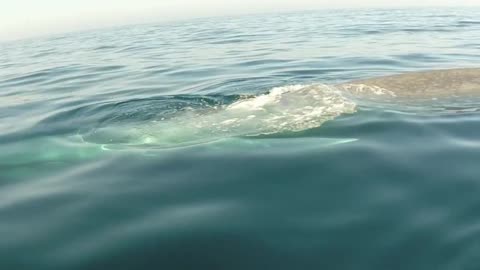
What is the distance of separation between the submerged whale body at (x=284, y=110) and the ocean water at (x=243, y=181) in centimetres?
5

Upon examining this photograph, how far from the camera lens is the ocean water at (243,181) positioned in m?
3.71

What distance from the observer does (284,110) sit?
796 cm

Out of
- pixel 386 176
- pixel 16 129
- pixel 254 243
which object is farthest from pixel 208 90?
pixel 254 243

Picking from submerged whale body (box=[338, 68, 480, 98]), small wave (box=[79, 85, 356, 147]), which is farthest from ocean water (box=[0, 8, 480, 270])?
submerged whale body (box=[338, 68, 480, 98])

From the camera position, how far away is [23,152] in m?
6.80

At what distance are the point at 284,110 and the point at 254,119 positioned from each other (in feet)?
2.24

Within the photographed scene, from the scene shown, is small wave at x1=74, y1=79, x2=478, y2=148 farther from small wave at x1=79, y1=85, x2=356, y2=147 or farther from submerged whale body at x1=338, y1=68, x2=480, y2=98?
submerged whale body at x1=338, y1=68, x2=480, y2=98

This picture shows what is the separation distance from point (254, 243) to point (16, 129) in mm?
6063

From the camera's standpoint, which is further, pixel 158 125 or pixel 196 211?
pixel 158 125

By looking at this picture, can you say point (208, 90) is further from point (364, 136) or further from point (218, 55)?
point (218, 55)

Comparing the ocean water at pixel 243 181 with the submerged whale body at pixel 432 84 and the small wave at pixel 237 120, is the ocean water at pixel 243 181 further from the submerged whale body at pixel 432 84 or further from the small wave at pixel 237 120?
the submerged whale body at pixel 432 84

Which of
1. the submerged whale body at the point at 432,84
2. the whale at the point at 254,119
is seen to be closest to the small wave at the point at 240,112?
the whale at the point at 254,119

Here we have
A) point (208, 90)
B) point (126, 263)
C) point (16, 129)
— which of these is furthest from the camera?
point (208, 90)

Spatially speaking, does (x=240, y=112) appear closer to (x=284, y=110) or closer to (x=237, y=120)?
(x=237, y=120)
